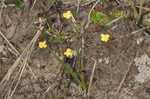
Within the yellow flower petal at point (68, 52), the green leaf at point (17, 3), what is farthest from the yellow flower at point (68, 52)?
the green leaf at point (17, 3)

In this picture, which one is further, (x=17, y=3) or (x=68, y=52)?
(x=17, y=3)

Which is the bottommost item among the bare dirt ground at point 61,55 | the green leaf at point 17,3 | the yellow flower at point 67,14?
the bare dirt ground at point 61,55

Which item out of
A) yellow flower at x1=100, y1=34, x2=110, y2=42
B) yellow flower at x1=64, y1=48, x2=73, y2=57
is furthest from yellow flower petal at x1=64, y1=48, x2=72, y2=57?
yellow flower at x1=100, y1=34, x2=110, y2=42

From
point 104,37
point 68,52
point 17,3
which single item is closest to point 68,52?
point 68,52

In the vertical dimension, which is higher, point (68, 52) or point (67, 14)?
point (67, 14)

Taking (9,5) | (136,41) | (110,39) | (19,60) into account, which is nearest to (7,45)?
(19,60)

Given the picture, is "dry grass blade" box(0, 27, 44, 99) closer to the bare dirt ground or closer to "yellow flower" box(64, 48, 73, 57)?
the bare dirt ground

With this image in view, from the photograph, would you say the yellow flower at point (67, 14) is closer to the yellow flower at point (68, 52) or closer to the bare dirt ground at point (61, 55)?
the bare dirt ground at point (61, 55)

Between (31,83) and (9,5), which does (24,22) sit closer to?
(9,5)

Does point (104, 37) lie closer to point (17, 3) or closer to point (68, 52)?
point (68, 52)
